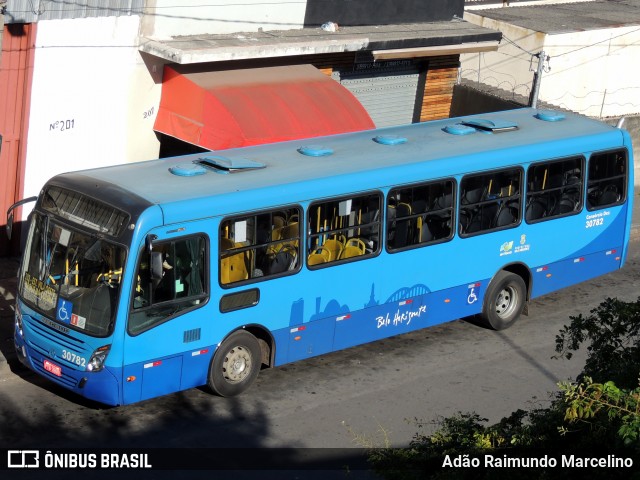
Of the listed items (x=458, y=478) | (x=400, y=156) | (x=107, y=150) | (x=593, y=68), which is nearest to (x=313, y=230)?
(x=400, y=156)

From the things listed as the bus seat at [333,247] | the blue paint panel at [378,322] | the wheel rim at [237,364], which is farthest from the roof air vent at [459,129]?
the wheel rim at [237,364]

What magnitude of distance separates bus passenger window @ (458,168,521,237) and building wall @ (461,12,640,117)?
8863 millimetres

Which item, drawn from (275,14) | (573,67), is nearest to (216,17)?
(275,14)

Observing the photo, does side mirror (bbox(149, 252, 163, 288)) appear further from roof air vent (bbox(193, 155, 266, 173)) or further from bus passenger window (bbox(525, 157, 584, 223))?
bus passenger window (bbox(525, 157, 584, 223))

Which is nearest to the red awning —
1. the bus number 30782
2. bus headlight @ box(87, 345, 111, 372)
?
the bus number 30782

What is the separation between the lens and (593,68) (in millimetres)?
25734

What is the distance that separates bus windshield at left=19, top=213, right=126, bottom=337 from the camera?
480 inches

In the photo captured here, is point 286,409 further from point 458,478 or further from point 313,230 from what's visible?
point 458,478

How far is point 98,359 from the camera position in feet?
40.1

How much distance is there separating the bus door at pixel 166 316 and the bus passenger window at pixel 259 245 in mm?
350

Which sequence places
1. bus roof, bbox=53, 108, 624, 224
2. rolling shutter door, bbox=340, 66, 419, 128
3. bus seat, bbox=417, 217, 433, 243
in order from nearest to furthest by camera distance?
bus roof, bbox=53, 108, 624, 224, bus seat, bbox=417, 217, 433, 243, rolling shutter door, bbox=340, 66, 419, 128

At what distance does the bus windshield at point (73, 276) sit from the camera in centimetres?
1220

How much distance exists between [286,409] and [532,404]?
2.94 m

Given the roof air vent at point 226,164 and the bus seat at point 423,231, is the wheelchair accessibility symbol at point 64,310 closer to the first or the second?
the roof air vent at point 226,164
